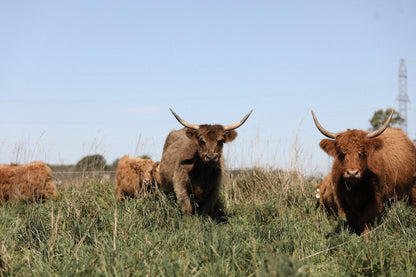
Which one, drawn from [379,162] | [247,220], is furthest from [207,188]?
[379,162]

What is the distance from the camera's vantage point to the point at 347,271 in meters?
3.73

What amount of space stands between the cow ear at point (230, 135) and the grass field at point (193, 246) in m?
1.37

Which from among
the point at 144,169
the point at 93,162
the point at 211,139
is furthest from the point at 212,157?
the point at 93,162

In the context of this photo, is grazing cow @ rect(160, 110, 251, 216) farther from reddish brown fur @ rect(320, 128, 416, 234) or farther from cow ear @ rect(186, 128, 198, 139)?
reddish brown fur @ rect(320, 128, 416, 234)

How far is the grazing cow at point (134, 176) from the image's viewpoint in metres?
9.55

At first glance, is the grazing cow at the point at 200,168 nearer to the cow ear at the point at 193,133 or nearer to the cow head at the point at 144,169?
the cow ear at the point at 193,133

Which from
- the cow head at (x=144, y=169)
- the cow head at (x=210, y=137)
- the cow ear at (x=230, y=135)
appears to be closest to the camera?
the cow head at (x=210, y=137)

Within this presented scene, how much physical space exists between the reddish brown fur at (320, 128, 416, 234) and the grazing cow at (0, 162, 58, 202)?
6.94 m

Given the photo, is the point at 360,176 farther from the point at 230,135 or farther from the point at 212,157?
the point at 230,135

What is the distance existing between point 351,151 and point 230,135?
237 cm

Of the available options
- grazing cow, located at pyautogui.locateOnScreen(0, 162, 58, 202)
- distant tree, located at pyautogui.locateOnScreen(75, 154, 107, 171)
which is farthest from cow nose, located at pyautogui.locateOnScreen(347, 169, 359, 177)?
grazing cow, located at pyautogui.locateOnScreen(0, 162, 58, 202)

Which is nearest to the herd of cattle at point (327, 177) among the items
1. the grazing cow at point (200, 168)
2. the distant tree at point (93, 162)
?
the grazing cow at point (200, 168)

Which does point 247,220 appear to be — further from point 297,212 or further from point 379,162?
point 379,162

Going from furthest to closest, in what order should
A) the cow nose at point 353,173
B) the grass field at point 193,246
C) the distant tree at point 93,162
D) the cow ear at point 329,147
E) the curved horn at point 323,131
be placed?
the distant tree at point 93,162
the curved horn at point 323,131
the cow ear at point 329,147
the cow nose at point 353,173
the grass field at point 193,246
